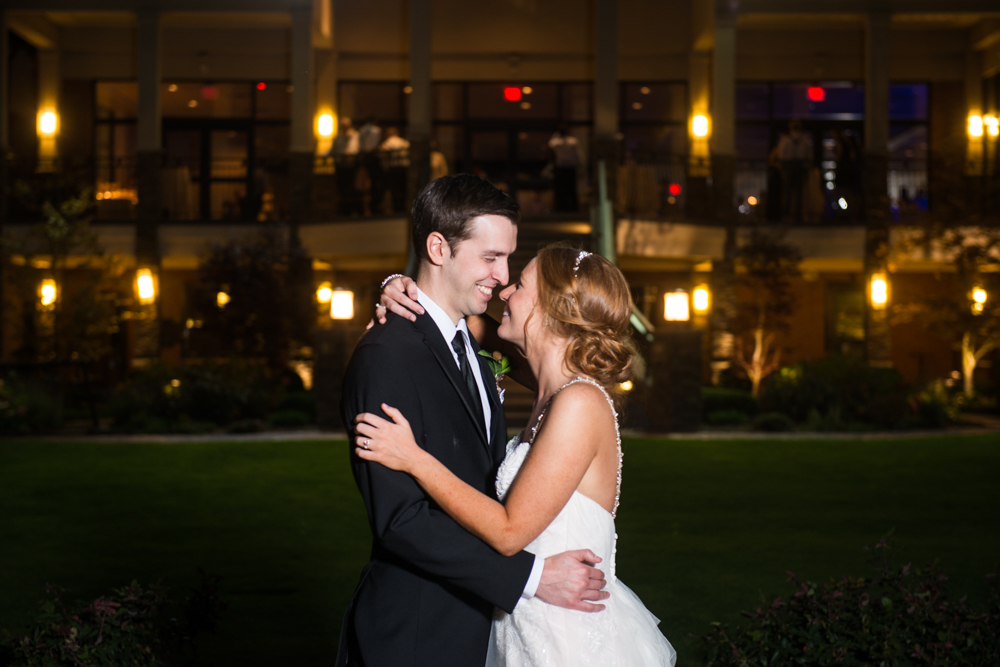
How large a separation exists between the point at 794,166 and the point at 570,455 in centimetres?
1818

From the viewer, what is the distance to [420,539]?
208 cm

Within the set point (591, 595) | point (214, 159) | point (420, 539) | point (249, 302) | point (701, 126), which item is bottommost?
point (591, 595)

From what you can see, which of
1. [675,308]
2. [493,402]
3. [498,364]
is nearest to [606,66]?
[675,308]

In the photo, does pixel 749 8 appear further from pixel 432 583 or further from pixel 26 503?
pixel 432 583

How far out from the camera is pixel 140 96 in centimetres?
1875

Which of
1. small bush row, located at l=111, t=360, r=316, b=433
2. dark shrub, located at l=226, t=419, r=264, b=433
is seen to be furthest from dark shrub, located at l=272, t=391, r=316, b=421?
dark shrub, located at l=226, t=419, r=264, b=433

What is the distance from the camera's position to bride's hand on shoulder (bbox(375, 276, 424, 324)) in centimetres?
240

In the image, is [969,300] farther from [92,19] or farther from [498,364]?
[92,19]

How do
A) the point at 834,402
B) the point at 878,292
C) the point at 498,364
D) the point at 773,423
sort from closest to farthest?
the point at 498,364 → the point at 773,423 → the point at 834,402 → the point at 878,292

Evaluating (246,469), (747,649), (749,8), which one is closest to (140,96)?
(246,469)

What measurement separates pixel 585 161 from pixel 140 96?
32.5 ft

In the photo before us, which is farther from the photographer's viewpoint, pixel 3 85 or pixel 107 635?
pixel 3 85

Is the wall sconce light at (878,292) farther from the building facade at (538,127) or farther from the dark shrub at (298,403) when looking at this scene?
the dark shrub at (298,403)

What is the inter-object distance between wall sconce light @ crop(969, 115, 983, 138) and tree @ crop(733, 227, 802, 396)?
5709 millimetres
